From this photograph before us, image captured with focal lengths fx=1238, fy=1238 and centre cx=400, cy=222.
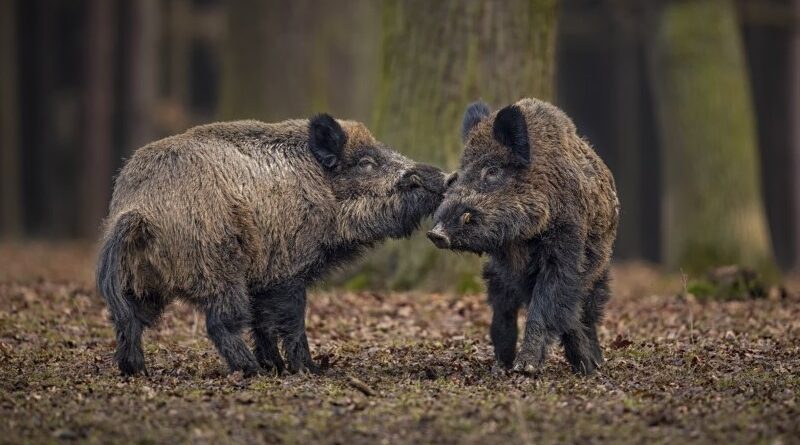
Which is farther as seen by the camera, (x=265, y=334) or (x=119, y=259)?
(x=265, y=334)

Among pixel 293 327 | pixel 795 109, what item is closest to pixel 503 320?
pixel 293 327

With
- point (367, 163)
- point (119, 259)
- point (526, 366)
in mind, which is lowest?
point (526, 366)

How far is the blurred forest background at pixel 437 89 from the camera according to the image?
12758mm

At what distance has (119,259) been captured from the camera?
8297 mm

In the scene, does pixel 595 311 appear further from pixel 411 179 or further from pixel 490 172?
pixel 411 179

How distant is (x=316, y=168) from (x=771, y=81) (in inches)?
778

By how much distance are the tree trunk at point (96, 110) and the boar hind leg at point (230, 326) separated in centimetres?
1668

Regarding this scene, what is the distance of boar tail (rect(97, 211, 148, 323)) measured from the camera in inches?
326

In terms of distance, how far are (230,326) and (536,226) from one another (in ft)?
7.44

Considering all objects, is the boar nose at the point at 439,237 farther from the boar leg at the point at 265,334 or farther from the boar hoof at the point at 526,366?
the boar leg at the point at 265,334

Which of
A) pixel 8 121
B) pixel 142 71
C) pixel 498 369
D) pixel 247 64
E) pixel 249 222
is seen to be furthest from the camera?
pixel 142 71

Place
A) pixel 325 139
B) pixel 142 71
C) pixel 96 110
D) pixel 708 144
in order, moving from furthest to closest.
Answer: pixel 142 71 → pixel 96 110 → pixel 708 144 → pixel 325 139

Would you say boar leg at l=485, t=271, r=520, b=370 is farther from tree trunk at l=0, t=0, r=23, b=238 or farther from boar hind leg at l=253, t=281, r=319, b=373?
tree trunk at l=0, t=0, r=23, b=238

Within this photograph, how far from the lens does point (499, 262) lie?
9.15 metres
